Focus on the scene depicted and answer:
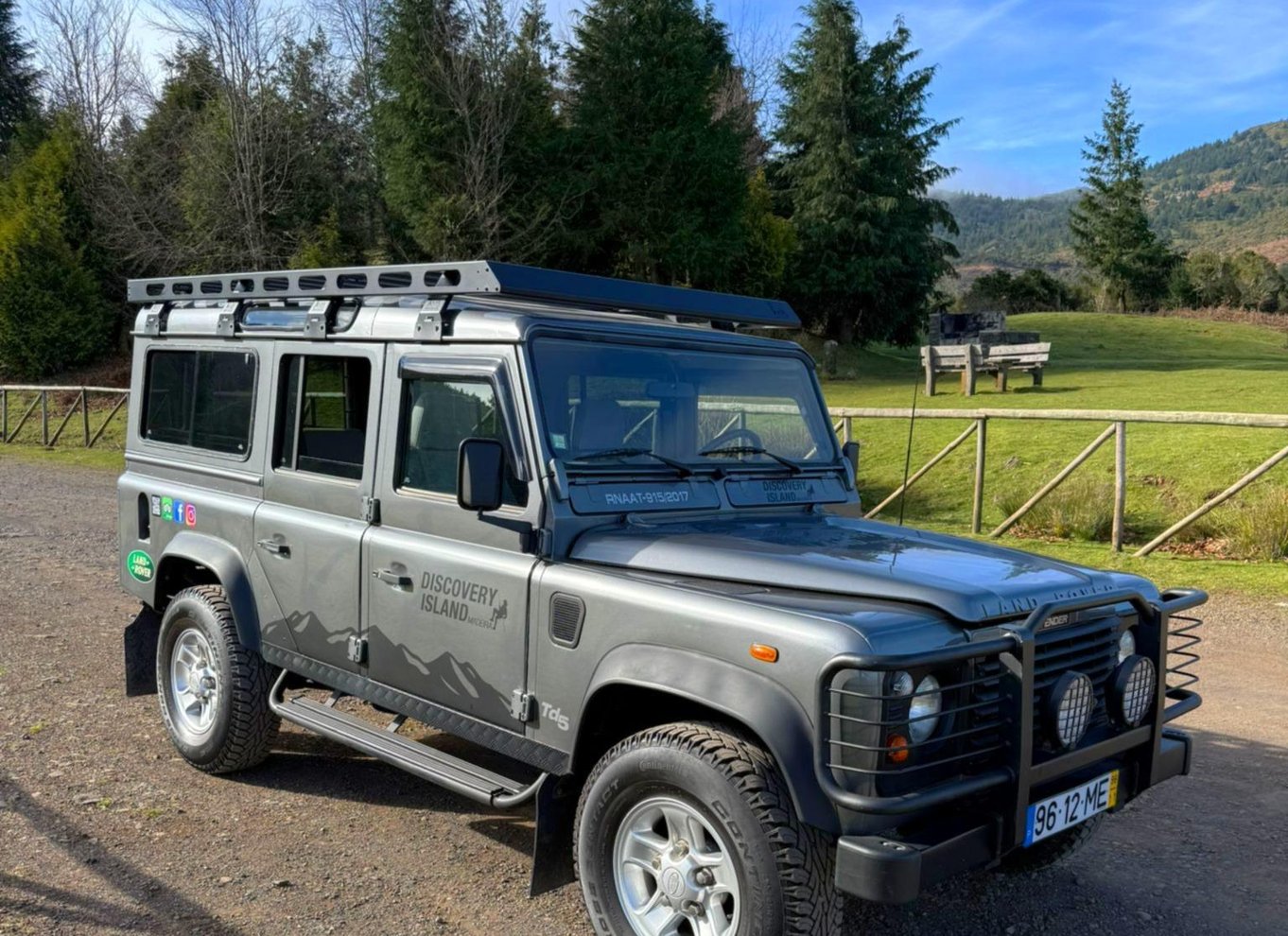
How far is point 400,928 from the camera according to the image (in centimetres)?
391

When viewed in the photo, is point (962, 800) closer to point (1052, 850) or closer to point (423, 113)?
point (1052, 850)

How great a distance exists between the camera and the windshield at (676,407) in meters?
4.17

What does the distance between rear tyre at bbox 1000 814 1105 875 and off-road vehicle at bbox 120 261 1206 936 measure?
2 centimetres

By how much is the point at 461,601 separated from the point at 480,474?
59cm

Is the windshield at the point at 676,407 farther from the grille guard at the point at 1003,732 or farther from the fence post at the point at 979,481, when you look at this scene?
the fence post at the point at 979,481

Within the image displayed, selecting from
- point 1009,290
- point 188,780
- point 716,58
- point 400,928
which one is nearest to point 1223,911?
point 400,928

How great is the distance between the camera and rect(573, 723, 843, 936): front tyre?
10.2 feet

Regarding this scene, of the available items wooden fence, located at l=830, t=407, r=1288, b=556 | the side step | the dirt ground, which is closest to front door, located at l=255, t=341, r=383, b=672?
the side step

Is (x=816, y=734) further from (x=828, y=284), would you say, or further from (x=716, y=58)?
(x=716, y=58)

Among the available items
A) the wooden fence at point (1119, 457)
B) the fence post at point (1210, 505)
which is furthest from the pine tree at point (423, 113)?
the fence post at point (1210, 505)

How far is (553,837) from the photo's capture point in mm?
3828

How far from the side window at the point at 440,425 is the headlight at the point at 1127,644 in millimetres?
2206

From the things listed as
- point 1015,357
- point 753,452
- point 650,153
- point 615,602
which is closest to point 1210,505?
point 753,452

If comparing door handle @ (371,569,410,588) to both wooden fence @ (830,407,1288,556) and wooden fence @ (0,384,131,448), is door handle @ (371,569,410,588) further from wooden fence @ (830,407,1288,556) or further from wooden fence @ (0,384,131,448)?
wooden fence @ (0,384,131,448)
